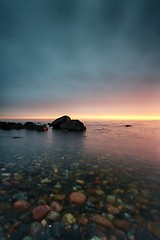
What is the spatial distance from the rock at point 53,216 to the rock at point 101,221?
79cm

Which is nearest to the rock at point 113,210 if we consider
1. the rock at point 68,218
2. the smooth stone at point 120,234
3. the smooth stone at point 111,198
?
the smooth stone at point 111,198

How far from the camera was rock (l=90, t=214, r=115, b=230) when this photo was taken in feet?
9.47

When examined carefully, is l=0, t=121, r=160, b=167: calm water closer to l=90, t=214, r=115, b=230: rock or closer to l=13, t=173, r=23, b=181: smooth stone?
l=13, t=173, r=23, b=181: smooth stone

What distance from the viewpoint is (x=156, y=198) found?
12.8ft

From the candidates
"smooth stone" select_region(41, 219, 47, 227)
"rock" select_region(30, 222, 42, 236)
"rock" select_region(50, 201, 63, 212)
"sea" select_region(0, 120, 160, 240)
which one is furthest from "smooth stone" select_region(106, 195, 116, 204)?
"rock" select_region(30, 222, 42, 236)

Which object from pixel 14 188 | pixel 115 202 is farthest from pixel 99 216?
pixel 14 188

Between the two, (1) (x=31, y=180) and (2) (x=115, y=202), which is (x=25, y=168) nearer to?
(1) (x=31, y=180)

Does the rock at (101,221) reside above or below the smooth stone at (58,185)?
below

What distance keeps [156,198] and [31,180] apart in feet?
13.7

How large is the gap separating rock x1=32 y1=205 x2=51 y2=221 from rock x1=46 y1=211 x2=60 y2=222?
0.11 m

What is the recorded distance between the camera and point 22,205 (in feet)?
11.4

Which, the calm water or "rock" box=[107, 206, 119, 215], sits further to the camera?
the calm water

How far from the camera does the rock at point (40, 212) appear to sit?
10.1 ft

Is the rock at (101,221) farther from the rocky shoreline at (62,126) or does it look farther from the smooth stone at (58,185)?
the rocky shoreline at (62,126)
